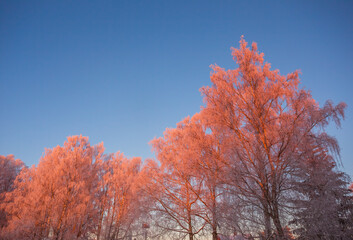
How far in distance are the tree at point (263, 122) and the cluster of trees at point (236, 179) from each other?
0.12 feet

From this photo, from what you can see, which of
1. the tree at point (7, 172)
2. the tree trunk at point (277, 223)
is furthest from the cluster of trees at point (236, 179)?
the tree at point (7, 172)

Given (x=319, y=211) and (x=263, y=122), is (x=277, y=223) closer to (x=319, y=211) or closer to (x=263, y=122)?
(x=319, y=211)

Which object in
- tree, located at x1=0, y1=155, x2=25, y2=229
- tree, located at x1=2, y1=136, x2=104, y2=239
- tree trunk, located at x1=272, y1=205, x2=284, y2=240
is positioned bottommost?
tree trunk, located at x1=272, y1=205, x2=284, y2=240

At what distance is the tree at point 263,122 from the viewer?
16.9 feet

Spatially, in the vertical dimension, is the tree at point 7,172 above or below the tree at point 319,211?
above

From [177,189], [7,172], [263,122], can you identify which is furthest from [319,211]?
[7,172]

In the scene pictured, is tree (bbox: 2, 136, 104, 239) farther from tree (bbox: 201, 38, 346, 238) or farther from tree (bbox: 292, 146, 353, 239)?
tree (bbox: 292, 146, 353, 239)

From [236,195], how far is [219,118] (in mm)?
2668

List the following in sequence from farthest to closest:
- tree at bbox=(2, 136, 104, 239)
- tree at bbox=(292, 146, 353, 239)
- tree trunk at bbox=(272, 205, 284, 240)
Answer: tree at bbox=(2, 136, 104, 239), tree trunk at bbox=(272, 205, 284, 240), tree at bbox=(292, 146, 353, 239)

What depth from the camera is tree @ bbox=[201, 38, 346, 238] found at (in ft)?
16.9

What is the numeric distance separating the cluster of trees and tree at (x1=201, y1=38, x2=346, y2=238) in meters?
0.04

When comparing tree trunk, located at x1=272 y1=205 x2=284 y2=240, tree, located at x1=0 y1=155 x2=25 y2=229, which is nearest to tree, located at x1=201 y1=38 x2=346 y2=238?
tree trunk, located at x1=272 y1=205 x2=284 y2=240

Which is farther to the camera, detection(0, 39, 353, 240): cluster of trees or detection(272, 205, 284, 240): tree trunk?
detection(0, 39, 353, 240): cluster of trees

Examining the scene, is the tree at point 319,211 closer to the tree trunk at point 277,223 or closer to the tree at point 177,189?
the tree trunk at point 277,223
